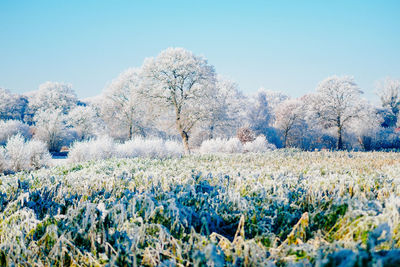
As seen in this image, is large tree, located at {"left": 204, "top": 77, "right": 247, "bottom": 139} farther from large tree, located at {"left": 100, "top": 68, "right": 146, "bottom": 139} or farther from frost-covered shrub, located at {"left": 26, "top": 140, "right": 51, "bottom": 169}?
frost-covered shrub, located at {"left": 26, "top": 140, "right": 51, "bottom": 169}

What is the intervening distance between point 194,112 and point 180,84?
2.63 meters

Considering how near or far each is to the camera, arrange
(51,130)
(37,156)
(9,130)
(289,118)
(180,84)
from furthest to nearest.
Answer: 1. (289,118)
2. (9,130)
3. (51,130)
4. (180,84)
5. (37,156)

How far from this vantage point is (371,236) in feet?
4.47

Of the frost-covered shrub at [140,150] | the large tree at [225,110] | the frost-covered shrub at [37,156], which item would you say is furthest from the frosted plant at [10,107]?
the frost-covered shrub at [140,150]

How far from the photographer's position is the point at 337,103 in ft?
87.6

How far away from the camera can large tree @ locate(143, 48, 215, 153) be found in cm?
1911

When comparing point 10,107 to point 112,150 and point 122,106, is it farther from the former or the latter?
point 112,150

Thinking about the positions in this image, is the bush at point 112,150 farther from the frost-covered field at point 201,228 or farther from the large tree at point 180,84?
the frost-covered field at point 201,228

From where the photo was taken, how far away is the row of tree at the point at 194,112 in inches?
768

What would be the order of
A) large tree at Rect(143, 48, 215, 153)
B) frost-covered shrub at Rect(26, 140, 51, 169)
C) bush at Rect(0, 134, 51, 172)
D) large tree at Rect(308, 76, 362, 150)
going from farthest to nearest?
large tree at Rect(308, 76, 362, 150)
large tree at Rect(143, 48, 215, 153)
frost-covered shrub at Rect(26, 140, 51, 169)
bush at Rect(0, 134, 51, 172)

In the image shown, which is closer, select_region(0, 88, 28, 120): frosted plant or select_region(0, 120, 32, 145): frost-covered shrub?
select_region(0, 120, 32, 145): frost-covered shrub

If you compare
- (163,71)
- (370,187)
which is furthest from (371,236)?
(163,71)

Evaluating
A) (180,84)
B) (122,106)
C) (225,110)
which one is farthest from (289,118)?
(122,106)

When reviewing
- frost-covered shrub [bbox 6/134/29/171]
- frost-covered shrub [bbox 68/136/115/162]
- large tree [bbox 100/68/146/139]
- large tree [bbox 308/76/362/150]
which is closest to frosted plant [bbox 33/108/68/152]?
large tree [bbox 100/68/146/139]
